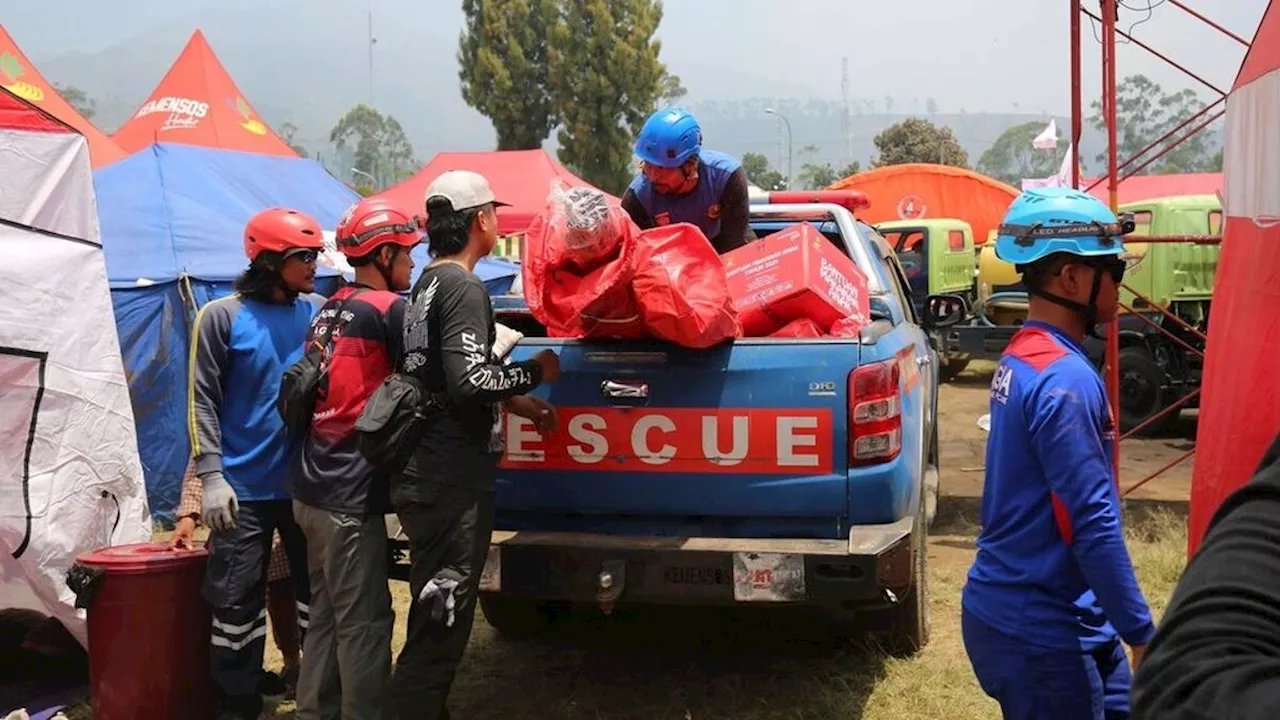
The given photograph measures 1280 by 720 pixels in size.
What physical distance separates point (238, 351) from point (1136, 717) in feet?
12.2

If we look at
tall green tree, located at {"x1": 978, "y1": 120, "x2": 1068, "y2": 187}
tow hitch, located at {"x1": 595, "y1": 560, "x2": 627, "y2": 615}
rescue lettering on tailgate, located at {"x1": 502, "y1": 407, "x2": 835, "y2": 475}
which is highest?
tall green tree, located at {"x1": 978, "y1": 120, "x2": 1068, "y2": 187}

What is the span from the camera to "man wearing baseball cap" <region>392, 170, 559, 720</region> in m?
3.42

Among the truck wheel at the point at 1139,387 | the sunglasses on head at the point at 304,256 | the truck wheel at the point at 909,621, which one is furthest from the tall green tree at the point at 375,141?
the truck wheel at the point at 909,621

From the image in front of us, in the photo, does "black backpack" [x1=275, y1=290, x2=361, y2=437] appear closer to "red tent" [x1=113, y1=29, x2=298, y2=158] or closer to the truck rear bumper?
the truck rear bumper

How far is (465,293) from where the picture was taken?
11.3 feet

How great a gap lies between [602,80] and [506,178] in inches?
771

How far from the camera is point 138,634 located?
404cm

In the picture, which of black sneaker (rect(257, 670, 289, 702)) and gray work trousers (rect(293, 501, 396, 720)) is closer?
gray work trousers (rect(293, 501, 396, 720))

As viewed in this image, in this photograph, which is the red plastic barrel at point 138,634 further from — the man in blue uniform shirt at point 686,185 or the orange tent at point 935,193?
the orange tent at point 935,193

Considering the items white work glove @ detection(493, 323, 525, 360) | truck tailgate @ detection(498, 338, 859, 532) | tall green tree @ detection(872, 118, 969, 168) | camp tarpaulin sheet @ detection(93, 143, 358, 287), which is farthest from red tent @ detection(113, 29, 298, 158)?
tall green tree @ detection(872, 118, 969, 168)

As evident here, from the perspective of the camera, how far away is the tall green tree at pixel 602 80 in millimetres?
35812

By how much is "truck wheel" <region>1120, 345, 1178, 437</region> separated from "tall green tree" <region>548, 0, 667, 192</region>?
26261 millimetres

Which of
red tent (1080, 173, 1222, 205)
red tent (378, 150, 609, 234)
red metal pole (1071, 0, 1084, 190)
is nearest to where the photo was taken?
red metal pole (1071, 0, 1084, 190)

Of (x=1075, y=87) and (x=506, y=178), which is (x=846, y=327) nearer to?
(x=1075, y=87)
